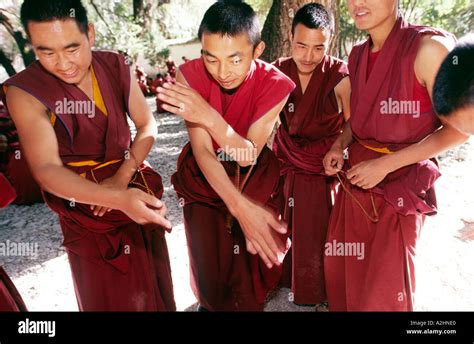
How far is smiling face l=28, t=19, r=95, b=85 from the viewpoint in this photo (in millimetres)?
1535

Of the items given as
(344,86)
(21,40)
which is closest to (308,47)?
(344,86)

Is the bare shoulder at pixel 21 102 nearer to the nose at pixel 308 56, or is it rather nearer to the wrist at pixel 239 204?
the wrist at pixel 239 204

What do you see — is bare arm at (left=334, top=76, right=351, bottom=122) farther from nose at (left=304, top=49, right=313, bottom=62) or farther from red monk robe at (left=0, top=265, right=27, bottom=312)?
red monk robe at (left=0, top=265, right=27, bottom=312)

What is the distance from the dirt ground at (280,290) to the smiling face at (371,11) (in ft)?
5.00

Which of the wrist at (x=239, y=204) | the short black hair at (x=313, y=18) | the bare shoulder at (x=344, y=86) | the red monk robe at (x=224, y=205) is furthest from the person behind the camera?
Answer: the bare shoulder at (x=344, y=86)

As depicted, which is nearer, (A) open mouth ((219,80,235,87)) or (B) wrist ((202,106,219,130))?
(B) wrist ((202,106,219,130))

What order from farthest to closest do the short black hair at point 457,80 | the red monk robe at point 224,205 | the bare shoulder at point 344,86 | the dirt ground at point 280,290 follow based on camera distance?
the dirt ground at point 280,290
the bare shoulder at point 344,86
the red monk robe at point 224,205
the short black hair at point 457,80

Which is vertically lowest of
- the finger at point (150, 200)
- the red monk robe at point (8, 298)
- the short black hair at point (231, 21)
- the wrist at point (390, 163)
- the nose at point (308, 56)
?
the red monk robe at point (8, 298)

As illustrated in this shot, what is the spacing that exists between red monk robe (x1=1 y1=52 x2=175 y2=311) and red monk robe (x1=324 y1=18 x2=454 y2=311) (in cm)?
90

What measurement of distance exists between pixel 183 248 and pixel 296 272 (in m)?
1.06

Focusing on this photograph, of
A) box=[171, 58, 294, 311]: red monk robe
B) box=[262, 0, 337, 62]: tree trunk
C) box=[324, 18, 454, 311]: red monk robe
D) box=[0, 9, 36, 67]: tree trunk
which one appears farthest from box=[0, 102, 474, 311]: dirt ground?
box=[0, 9, 36, 67]: tree trunk

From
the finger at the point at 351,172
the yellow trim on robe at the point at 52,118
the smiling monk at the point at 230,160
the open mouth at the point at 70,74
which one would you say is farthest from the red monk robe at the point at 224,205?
the yellow trim on robe at the point at 52,118

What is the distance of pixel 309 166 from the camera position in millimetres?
2227

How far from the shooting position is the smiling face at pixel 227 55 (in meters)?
1.64
